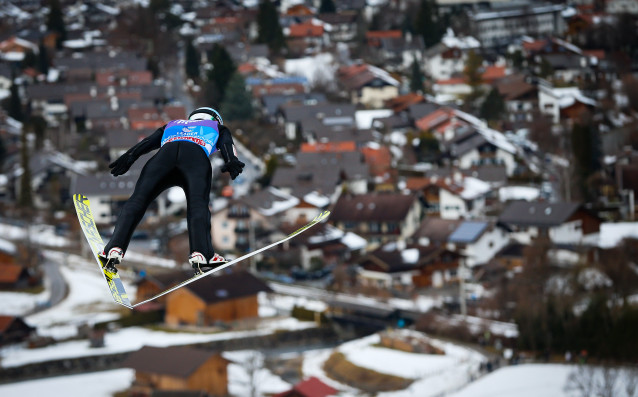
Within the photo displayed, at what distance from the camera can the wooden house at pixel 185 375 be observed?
2269 centimetres

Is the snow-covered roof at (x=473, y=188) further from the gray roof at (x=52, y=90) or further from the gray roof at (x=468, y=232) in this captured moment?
the gray roof at (x=52, y=90)

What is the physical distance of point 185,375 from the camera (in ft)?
74.1

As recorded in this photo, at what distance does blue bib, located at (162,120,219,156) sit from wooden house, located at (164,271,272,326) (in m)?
22.8

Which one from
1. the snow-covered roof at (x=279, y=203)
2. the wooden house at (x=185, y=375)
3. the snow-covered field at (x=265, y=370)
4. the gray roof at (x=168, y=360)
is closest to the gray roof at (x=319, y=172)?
the snow-covered roof at (x=279, y=203)

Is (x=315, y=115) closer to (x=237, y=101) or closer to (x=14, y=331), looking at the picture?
(x=237, y=101)

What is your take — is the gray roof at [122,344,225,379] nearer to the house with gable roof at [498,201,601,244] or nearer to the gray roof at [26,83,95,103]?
the house with gable roof at [498,201,601,244]

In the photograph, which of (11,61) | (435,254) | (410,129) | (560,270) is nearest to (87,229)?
(560,270)

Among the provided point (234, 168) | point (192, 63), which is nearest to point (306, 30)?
point (192, 63)

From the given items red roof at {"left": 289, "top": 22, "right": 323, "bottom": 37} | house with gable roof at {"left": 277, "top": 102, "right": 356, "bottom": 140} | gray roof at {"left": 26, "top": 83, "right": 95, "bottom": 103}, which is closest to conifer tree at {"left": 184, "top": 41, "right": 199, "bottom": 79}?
gray roof at {"left": 26, "top": 83, "right": 95, "bottom": 103}

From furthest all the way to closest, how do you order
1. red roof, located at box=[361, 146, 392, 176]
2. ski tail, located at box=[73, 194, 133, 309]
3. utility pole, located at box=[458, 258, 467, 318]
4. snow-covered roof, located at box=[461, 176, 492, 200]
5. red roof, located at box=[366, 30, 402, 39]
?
red roof, located at box=[366, 30, 402, 39], red roof, located at box=[361, 146, 392, 176], snow-covered roof, located at box=[461, 176, 492, 200], utility pole, located at box=[458, 258, 467, 318], ski tail, located at box=[73, 194, 133, 309]

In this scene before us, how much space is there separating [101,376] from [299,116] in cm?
2201

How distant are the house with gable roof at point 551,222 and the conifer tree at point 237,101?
1461 cm

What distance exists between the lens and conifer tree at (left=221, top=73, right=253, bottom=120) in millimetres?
44250

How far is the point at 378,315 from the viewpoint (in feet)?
89.0
